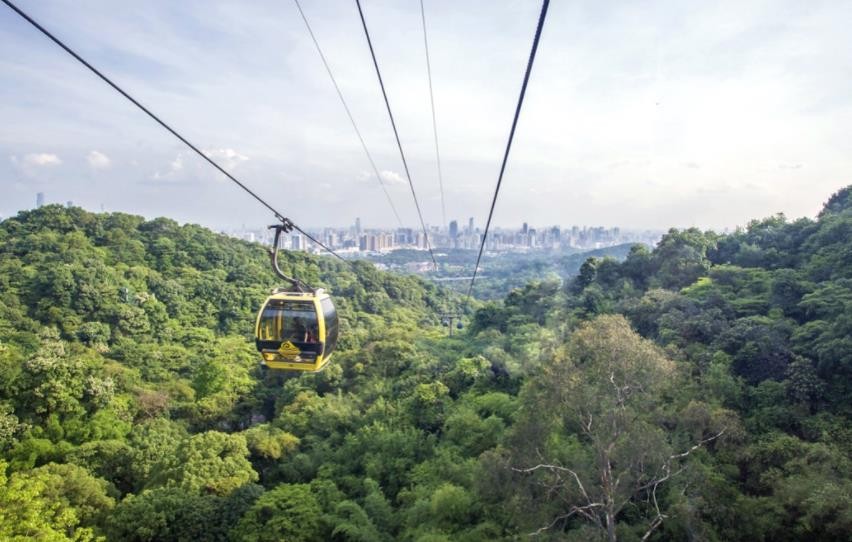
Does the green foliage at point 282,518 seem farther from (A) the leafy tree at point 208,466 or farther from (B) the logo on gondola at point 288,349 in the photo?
(B) the logo on gondola at point 288,349

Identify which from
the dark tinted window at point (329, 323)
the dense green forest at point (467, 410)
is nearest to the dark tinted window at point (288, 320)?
the dark tinted window at point (329, 323)

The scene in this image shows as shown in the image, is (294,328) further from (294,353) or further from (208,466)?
(208,466)

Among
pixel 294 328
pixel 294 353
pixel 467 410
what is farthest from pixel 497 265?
pixel 294 328

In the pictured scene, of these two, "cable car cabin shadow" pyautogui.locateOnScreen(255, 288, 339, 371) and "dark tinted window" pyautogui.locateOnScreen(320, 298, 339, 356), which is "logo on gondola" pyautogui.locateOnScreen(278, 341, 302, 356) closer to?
"cable car cabin shadow" pyautogui.locateOnScreen(255, 288, 339, 371)

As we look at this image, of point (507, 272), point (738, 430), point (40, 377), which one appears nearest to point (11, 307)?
point (40, 377)

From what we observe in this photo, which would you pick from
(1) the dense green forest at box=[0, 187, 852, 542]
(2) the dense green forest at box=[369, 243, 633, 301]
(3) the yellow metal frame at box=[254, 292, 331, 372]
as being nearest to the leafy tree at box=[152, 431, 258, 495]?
(1) the dense green forest at box=[0, 187, 852, 542]

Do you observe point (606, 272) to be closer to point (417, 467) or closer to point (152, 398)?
point (417, 467)
